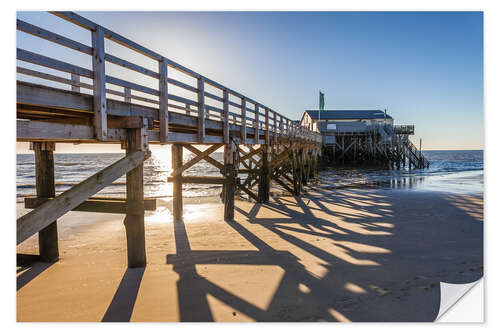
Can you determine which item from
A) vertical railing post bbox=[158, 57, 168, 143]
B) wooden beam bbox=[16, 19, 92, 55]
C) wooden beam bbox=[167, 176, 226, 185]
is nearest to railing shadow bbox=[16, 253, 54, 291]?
vertical railing post bbox=[158, 57, 168, 143]

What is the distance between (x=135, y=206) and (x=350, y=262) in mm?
3468

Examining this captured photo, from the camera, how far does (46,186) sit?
16.8ft

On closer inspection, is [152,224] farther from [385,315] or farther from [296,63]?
[385,315]

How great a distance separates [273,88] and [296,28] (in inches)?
71.1

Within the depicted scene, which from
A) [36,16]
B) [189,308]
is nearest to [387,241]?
[189,308]

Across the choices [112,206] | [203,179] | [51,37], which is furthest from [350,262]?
[51,37]

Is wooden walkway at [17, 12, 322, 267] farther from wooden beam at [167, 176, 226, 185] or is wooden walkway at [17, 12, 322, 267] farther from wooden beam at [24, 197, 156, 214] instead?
wooden beam at [167, 176, 226, 185]

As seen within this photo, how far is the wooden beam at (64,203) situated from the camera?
2744mm

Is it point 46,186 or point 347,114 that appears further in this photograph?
point 347,114

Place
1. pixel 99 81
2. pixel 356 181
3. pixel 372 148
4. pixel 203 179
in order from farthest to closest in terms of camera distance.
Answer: pixel 372 148 < pixel 356 181 < pixel 203 179 < pixel 99 81

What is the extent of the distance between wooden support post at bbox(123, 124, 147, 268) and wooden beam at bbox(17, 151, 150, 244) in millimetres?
301

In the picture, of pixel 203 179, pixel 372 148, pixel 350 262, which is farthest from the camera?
pixel 372 148

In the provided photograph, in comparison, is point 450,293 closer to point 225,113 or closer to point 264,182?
point 225,113

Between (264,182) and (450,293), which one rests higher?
(264,182)
